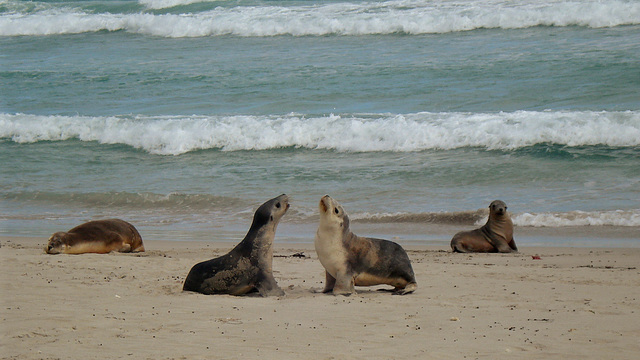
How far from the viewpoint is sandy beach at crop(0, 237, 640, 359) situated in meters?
4.53

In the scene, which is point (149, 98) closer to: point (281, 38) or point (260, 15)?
Answer: point (281, 38)

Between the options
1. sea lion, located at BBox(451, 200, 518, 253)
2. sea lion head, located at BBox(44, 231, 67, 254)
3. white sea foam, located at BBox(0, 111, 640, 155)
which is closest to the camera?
sea lion head, located at BBox(44, 231, 67, 254)

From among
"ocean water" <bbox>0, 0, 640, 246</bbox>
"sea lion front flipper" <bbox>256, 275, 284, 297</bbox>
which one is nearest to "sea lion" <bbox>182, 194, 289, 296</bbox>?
"sea lion front flipper" <bbox>256, 275, 284, 297</bbox>

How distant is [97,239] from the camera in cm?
895

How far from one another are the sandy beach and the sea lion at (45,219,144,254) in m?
0.61

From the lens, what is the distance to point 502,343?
464 centimetres

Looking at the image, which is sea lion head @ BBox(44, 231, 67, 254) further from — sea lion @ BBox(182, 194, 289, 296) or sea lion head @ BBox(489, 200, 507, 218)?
sea lion head @ BBox(489, 200, 507, 218)

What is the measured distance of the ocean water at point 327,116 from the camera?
41.0ft

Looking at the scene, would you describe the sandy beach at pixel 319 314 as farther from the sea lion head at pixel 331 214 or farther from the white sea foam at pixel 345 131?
the white sea foam at pixel 345 131

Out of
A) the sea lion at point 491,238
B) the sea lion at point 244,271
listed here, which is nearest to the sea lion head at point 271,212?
the sea lion at point 244,271

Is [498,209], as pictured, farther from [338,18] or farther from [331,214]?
[338,18]

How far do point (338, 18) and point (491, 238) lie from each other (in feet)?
65.9

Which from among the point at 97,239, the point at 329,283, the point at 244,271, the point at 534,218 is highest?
the point at 244,271

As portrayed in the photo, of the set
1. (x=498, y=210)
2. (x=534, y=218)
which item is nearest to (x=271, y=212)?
(x=498, y=210)
